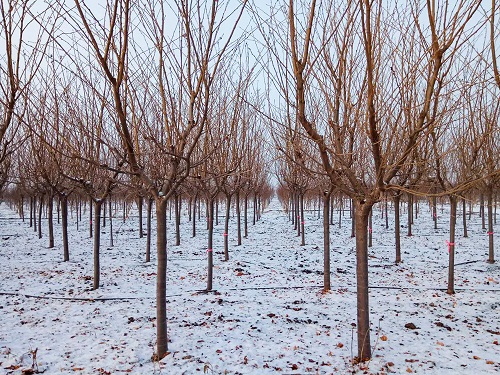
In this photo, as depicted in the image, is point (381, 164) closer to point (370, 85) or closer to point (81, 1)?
point (370, 85)

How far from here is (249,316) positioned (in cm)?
498

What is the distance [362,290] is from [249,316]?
78.7 inches

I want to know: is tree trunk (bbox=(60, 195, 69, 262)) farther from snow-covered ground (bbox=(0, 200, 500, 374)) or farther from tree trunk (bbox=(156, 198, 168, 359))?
tree trunk (bbox=(156, 198, 168, 359))

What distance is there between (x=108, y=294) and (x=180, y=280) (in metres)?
1.55

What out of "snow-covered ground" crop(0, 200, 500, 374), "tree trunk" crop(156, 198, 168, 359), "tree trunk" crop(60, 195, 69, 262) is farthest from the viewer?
"tree trunk" crop(60, 195, 69, 262)

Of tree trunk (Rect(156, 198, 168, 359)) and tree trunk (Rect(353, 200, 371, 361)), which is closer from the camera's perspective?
tree trunk (Rect(353, 200, 371, 361))

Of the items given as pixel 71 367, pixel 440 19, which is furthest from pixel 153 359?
pixel 440 19

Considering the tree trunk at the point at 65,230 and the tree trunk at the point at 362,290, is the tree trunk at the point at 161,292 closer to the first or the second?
the tree trunk at the point at 362,290

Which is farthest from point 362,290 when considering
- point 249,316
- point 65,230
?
point 65,230

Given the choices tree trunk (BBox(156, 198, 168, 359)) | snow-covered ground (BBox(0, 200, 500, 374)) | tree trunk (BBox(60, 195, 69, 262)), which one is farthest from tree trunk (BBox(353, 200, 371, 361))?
tree trunk (BBox(60, 195, 69, 262))

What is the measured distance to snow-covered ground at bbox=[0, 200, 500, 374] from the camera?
3.55 m

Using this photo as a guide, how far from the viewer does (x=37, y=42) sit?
3.51 metres

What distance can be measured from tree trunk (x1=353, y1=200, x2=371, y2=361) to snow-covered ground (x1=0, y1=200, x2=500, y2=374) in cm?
16

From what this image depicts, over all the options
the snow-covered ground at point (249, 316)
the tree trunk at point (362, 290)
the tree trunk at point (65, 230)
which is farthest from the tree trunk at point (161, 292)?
the tree trunk at point (65, 230)
